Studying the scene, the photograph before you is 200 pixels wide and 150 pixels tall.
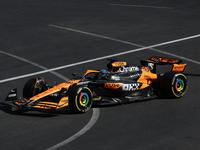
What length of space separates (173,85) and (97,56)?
816 cm

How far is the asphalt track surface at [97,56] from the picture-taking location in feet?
38.4

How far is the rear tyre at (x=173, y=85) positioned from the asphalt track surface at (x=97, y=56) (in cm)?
28

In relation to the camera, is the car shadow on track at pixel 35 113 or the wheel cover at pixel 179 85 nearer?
the car shadow on track at pixel 35 113

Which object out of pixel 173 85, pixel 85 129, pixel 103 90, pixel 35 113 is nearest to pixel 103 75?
pixel 103 90

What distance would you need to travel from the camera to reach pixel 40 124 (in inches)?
512

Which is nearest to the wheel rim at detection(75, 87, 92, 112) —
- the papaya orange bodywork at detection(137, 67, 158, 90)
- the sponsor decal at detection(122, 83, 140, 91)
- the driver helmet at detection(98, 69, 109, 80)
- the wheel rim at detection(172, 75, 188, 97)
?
the driver helmet at detection(98, 69, 109, 80)

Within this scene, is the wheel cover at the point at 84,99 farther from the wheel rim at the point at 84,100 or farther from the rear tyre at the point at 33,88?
the rear tyre at the point at 33,88

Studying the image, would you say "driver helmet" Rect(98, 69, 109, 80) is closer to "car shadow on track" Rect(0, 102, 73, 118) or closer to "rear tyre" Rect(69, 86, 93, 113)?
"rear tyre" Rect(69, 86, 93, 113)

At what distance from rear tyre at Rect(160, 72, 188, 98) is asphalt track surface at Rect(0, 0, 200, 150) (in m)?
0.28

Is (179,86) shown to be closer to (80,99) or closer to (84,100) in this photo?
(84,100)

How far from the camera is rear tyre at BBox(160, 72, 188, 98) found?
49.3 feet

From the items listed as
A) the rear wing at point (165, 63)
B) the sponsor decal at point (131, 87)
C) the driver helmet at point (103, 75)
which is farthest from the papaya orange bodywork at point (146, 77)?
the driver helmet at point (103, 75)

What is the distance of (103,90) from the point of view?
14.7 meters

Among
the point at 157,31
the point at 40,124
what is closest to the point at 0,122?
the point at 40,124
